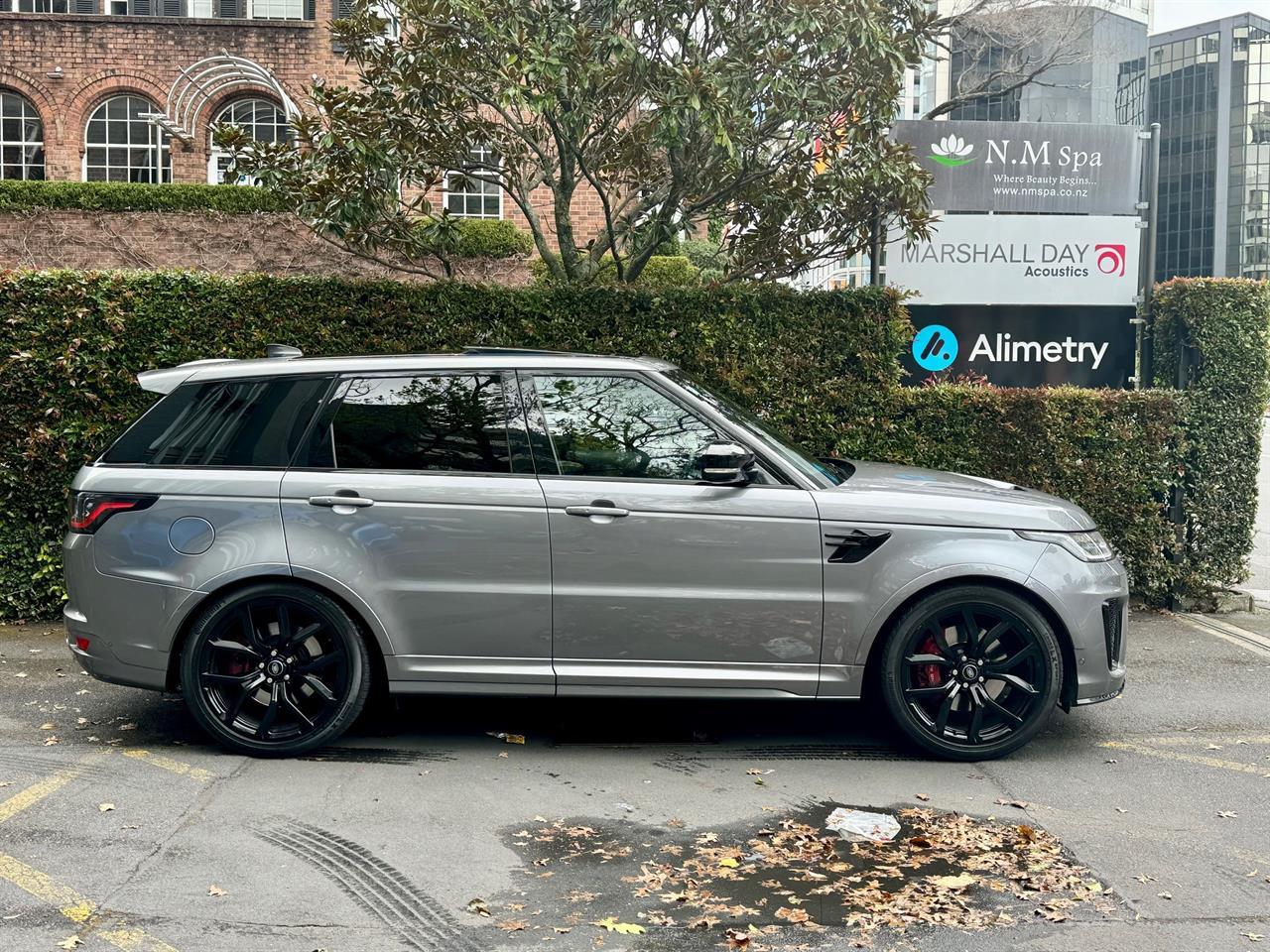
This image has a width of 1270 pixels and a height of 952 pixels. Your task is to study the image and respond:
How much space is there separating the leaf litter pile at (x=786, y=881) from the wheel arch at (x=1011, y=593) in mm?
851

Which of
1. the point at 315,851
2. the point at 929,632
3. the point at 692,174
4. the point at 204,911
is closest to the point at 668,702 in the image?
the point at 929,632

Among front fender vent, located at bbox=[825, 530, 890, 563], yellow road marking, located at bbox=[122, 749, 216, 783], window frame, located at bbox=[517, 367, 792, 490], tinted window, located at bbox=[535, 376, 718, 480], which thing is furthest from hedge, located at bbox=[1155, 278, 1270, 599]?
yellow road marking, located at bbox=[122, 749, 216, 783]

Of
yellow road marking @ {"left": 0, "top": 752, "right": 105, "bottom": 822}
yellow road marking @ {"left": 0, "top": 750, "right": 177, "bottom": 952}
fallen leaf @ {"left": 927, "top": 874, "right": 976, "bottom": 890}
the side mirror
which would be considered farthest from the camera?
the side mirror

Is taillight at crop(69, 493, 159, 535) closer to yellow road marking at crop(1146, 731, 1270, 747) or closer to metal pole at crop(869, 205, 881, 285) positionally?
yellow road marking at crop(1146, 731, 1270, 747)

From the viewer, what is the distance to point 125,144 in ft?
99.6

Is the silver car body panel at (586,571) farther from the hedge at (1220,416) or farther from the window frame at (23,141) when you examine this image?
the window frame at (23,141)

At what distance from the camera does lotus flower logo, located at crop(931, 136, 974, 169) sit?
10.3 meters

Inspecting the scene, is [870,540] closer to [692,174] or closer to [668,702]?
[668,702]

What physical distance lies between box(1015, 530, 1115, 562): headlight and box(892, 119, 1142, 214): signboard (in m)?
5.08

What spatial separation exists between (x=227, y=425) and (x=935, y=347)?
6111mm

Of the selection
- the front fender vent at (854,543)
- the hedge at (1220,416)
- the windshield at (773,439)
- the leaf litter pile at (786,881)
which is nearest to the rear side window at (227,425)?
the windshield at (773,439)

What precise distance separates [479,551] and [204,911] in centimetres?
194

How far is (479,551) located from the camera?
560 cm

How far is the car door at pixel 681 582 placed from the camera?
5.57 m
